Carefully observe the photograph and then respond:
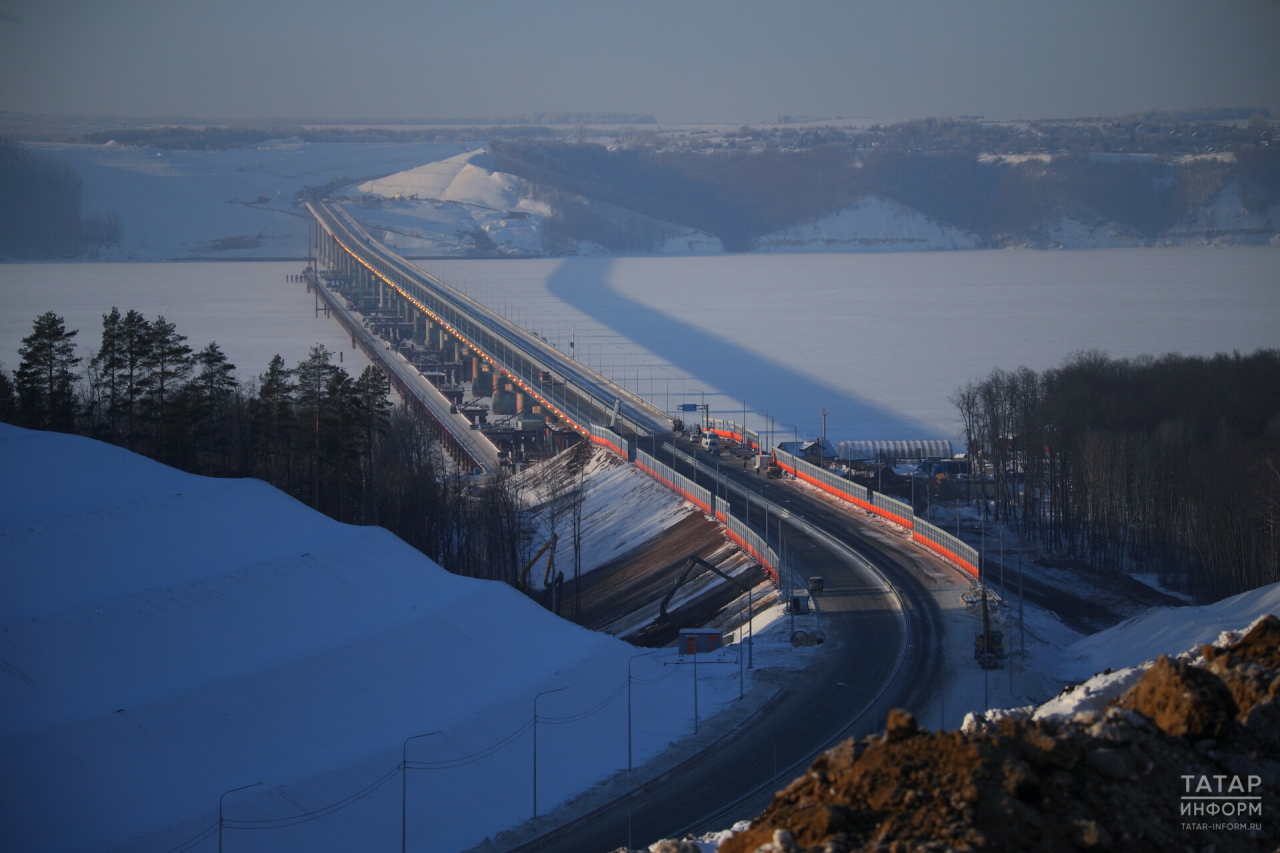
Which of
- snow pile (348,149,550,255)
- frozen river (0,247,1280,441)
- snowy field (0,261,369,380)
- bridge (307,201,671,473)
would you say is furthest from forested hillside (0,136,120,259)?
bridge (307,201,671,473)

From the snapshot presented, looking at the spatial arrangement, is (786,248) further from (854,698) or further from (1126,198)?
(854,698)

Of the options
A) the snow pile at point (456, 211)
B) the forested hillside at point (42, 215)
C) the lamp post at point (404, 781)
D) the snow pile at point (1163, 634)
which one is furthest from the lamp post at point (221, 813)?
the snow pile at point (456, 211)

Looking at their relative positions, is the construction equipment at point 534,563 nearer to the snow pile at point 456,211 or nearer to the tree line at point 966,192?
the snow pile at point 456,211

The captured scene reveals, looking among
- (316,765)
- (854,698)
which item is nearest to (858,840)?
(316,765)

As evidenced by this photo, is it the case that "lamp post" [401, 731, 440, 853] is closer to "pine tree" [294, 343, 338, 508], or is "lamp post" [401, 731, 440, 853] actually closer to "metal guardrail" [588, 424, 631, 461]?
"pine tree" [294, 343, 338, 508]

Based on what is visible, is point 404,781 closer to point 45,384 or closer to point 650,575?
point 650,575

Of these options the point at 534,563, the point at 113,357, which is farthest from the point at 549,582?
the point at 113,357

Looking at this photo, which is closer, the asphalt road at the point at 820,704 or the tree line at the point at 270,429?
the asphalt road at the point at 820,704
